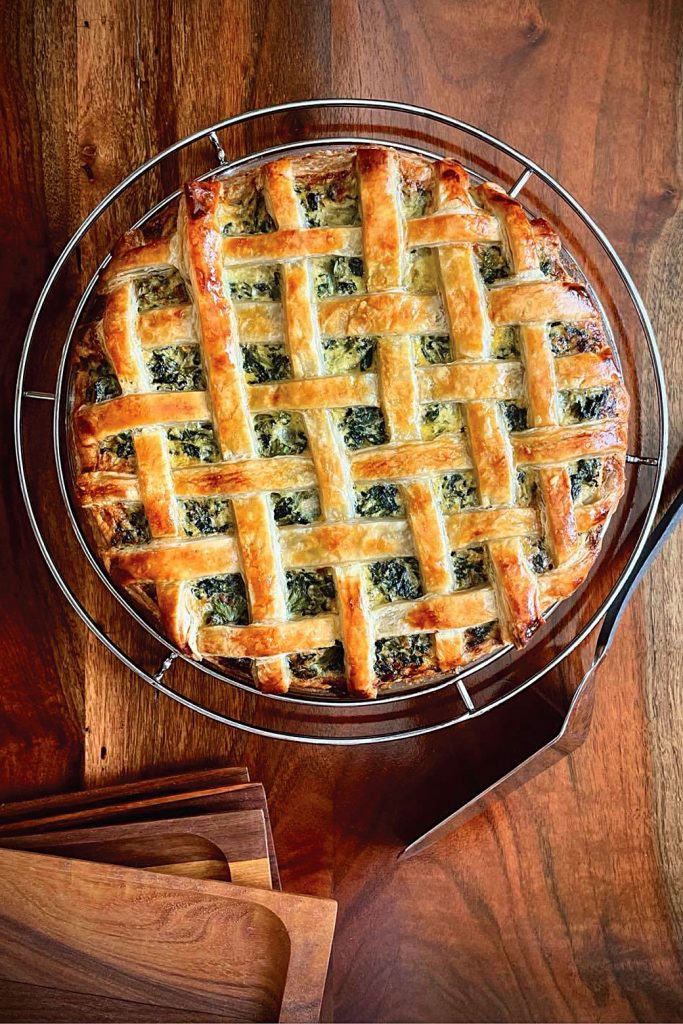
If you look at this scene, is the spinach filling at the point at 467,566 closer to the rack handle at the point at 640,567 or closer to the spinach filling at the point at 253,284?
the rack handle at the point at 640,567

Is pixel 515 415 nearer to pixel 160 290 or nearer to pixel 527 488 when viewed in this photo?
pixel 527 488

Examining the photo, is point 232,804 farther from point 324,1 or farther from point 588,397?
point 324,1

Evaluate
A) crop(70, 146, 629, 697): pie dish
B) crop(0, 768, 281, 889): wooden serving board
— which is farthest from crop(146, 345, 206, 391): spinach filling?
crop(0, 768, 281, 889): wooden serving board

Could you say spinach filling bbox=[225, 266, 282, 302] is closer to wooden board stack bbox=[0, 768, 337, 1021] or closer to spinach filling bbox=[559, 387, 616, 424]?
spinach filling bbox=[559, 387, 616, 424]

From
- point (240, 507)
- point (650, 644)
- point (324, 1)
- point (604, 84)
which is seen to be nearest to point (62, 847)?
A: point (240, 507)

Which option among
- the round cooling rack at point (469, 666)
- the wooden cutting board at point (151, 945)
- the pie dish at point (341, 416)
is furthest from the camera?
the round cooling rack at point (469, 666)

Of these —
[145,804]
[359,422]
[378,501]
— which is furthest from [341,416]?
[145,804]

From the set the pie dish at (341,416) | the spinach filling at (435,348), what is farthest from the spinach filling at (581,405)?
the spinach filling at (435,348)
